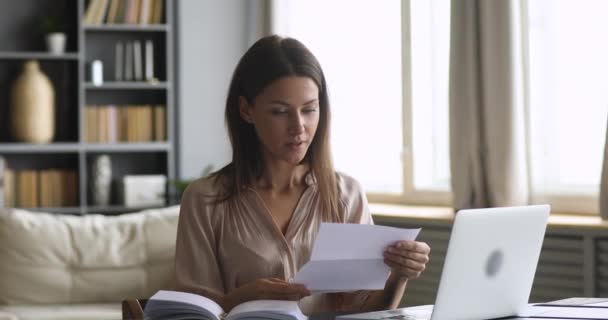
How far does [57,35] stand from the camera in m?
5.09

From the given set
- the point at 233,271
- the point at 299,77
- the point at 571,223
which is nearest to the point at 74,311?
the point at 233,271

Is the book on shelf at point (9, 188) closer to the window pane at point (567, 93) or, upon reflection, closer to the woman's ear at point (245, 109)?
the window pane at point (567, 93)

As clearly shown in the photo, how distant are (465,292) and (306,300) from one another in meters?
0.58

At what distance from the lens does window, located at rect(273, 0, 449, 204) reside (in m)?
4.62

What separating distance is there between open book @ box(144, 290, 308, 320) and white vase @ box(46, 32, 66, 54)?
11.6ft

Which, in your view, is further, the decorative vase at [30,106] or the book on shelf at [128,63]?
the book on shelf at [128,63]

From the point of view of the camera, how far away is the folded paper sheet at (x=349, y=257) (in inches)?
70.5

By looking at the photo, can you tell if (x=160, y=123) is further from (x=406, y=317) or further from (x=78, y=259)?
(x=406, y=317)

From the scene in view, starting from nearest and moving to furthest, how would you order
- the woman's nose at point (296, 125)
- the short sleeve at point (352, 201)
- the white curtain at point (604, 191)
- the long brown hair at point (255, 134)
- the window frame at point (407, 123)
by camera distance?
A: 1. the woman's nose at point (296, 125)
2. the long brown hair at point (255, 134)
3. the short sleeve at point (352, 201)
4. the white curtain at point (604, 191)
5. the window frame at point (407, 123)

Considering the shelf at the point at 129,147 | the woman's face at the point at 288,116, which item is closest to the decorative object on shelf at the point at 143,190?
the shelf at the point at 129,147

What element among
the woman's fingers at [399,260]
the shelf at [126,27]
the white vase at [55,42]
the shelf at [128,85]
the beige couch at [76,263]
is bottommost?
the beige couch at [76,263]

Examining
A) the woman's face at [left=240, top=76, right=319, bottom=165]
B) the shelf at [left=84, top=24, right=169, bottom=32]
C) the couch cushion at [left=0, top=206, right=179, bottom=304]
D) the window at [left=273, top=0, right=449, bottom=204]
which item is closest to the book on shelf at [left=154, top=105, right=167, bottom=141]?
the shelf at [left=84, top=24, right=169, bottom=32]

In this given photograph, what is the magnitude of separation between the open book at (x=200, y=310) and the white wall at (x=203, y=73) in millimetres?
3634

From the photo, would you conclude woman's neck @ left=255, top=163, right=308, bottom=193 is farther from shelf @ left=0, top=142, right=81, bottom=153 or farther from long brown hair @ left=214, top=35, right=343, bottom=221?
shelf @ left=0, top=142, right=81, bottom=153
